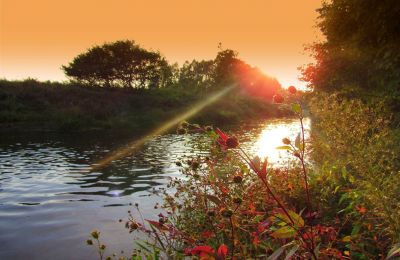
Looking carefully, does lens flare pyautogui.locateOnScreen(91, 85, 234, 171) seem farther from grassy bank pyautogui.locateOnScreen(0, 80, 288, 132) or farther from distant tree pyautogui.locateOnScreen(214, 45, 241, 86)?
distant tree pyautogui.locateOnScreen(214, 45, 241, 86)

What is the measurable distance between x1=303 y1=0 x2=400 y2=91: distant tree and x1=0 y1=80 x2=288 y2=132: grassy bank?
66.0 feet

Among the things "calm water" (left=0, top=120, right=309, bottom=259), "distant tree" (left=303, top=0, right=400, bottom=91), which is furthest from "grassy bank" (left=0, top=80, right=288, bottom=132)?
"distant tree" (left=303, top=0, right=400, bottom=91)

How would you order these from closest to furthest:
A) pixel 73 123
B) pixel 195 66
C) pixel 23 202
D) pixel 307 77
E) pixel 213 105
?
pixel 23 202, pixel 307 77, pixel 73 123, pixel 213 105, pixel 195 66

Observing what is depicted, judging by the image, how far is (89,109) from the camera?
1651 inches

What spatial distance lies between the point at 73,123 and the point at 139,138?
9849 millimetres

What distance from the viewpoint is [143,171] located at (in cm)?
1620

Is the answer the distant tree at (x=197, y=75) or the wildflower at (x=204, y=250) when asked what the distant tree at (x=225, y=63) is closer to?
the distant tree at (x=197, y=75)

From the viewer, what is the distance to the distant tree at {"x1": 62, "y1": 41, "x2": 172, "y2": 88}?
58.9 m

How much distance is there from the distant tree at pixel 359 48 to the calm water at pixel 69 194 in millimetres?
5398

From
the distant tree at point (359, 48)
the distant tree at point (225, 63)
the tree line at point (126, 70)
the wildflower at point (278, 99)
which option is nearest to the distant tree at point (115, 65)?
the tree line at point (126, 70)

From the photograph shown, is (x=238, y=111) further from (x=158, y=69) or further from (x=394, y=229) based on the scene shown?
(x=394, y=229)

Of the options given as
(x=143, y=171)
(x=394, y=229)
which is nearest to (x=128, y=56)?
(x=143, y=171)

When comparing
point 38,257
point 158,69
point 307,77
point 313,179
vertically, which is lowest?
point 38,257

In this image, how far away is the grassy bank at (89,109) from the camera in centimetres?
3650
